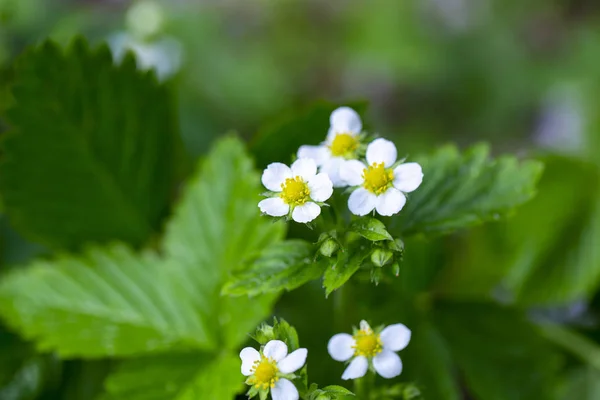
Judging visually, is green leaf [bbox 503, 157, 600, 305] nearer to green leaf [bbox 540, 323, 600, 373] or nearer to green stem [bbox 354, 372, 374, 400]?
green leaf [bbox 540, 323, 600, 373]

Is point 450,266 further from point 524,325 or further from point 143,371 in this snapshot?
point 143,371

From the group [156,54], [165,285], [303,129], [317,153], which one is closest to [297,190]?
[317,153]

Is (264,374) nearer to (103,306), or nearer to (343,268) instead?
(343,268)

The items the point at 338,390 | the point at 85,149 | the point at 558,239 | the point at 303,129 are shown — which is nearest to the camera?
the point at 338,390

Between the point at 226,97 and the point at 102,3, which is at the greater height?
the point at 102,3

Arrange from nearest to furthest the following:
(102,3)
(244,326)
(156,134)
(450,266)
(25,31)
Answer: (244,326), (156,134), (450,266), (25,31), (102,3)

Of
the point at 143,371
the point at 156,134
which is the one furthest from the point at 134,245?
the point at 143,371
